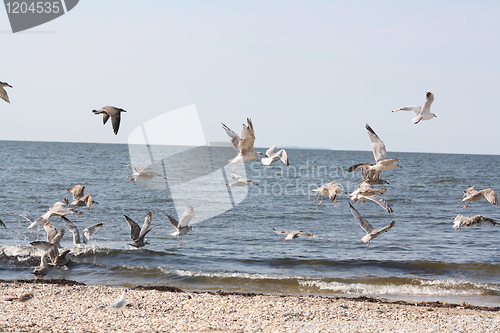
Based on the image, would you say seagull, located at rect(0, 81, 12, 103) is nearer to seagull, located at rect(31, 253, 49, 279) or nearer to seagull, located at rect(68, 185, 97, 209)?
seagull, located at rect(68, 185, 97, 209)

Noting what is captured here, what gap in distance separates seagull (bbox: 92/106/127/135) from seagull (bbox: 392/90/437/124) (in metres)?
5.41

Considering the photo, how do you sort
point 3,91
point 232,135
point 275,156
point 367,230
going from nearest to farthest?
point 3,91 < point 232,135 < point 275,156 < point 367,230

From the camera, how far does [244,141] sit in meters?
10.7

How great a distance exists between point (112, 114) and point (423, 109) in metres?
6.04

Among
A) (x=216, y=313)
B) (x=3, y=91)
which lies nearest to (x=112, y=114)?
(x=3, y=91)

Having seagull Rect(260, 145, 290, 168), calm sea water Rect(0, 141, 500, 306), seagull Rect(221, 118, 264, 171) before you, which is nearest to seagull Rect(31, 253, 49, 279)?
calm sea water Rect(0, 141, 500, 306)

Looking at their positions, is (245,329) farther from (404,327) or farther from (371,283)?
(371,283)

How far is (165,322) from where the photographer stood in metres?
9.29

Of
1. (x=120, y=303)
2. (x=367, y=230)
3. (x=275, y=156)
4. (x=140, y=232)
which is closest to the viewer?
(x=120, y=303)

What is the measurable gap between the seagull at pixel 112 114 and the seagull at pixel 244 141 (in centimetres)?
198

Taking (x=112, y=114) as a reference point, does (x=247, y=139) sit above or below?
below

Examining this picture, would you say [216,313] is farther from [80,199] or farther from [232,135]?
[80,199]

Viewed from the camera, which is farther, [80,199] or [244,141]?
[80,199]

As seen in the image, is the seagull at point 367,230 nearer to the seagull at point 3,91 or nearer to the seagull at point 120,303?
the seagull at point 120,303
